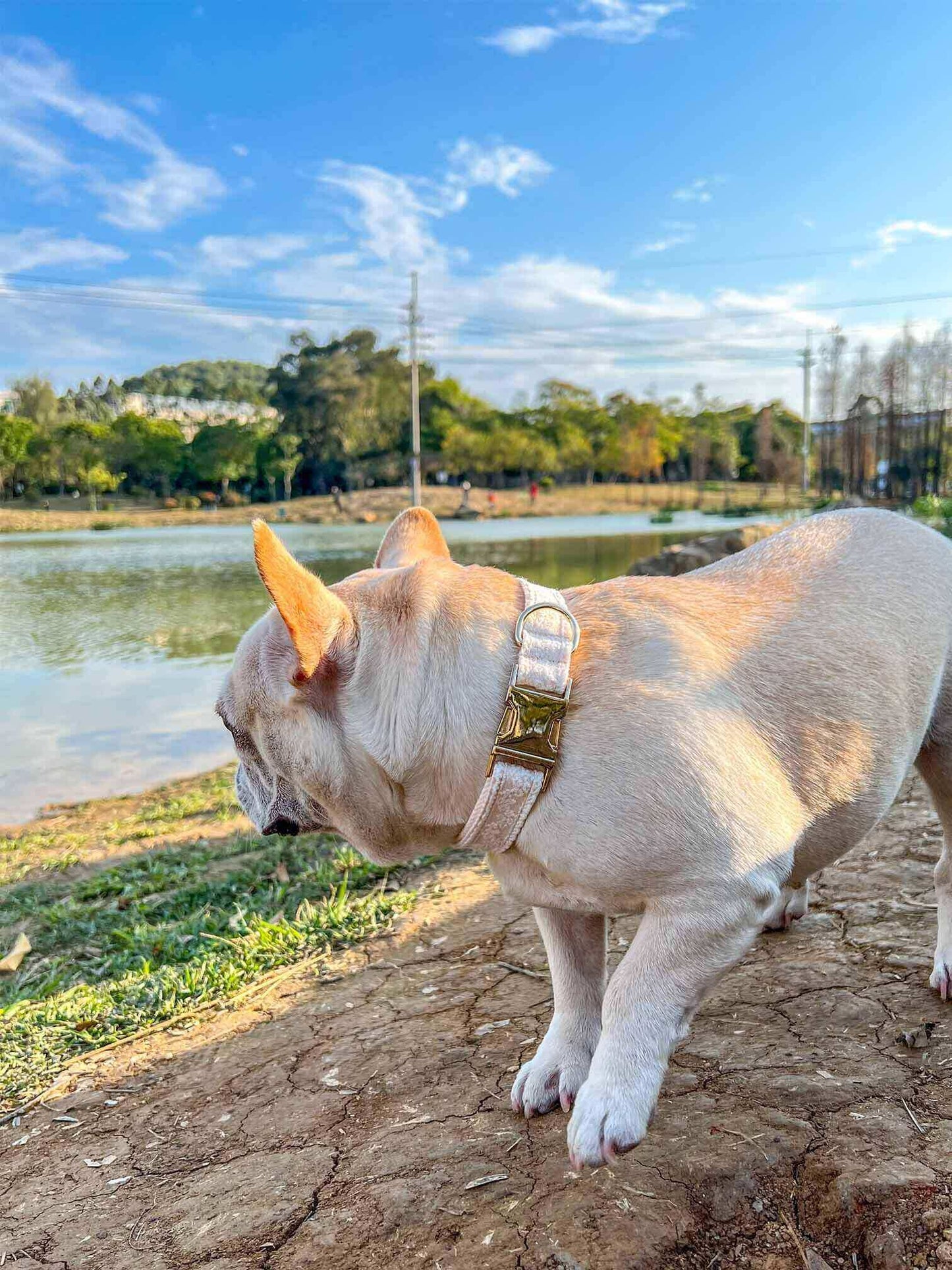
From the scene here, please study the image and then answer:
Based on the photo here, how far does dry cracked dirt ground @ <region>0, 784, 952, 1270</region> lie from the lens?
6.29 ft

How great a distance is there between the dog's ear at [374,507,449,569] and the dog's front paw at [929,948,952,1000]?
6.27 ft

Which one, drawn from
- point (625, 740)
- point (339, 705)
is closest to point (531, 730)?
point (625, 740)

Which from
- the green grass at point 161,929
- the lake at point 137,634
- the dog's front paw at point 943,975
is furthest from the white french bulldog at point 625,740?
the lake at point 137,634

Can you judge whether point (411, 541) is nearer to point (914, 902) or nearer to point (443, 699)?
point (443, 699)

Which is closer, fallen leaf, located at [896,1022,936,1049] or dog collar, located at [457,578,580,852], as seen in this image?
dog collar, located at [457,578,580,852]

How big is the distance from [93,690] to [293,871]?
38.1 ft

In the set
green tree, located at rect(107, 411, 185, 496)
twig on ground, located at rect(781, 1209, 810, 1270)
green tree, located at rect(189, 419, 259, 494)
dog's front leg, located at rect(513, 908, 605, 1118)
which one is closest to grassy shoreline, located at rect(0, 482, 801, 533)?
green tree, located at rect(107, 411, 185, 496)

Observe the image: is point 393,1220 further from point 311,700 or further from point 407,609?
point 407,609

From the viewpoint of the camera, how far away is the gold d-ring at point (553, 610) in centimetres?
205

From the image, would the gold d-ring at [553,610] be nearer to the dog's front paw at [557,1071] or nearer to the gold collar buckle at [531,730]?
the gold collar buckle at [531,730]

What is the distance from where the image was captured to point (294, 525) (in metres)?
62.2

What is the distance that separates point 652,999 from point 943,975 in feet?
4.48

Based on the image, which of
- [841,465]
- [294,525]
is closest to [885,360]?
[841,465]

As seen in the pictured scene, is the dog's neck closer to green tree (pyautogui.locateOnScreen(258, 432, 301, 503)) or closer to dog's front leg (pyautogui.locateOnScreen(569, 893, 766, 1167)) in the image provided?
dog's front leg (pyautogui.locateOnScreen(569, 893, 766, 1167))
